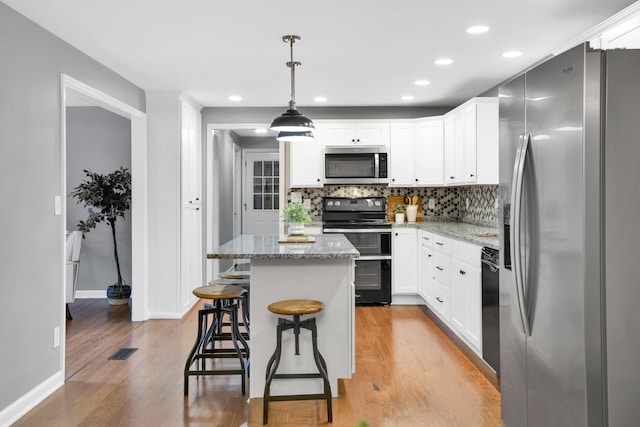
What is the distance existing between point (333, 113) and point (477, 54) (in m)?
2.46

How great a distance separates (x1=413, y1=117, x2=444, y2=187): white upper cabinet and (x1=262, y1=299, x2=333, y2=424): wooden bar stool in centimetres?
333

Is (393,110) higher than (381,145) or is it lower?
higher

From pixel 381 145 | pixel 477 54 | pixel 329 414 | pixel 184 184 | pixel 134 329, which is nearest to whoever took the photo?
pixel 329 414

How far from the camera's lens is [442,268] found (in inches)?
186

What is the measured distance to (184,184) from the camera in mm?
5320

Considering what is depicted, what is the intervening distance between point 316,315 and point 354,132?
131 inches

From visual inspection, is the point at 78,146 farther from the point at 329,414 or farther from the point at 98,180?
the point at 329,414

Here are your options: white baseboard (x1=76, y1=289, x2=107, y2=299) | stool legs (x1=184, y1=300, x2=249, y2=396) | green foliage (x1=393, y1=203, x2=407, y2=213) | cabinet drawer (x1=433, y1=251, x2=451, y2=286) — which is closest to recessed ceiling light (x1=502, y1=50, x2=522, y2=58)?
cabinet drawer (x1=433, y1=251, x2=451, y2=286)

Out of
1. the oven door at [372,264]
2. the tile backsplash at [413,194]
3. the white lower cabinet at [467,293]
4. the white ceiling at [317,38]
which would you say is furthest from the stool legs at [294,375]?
the tile backsplash at [413,194]

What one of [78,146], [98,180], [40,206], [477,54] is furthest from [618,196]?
[78,146]

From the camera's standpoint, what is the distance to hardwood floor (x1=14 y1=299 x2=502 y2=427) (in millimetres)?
2854

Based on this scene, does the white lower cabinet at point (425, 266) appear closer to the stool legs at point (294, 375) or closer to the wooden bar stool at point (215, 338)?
the wooden bar stool at point (215, 338)

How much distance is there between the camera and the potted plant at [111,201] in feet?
18.0

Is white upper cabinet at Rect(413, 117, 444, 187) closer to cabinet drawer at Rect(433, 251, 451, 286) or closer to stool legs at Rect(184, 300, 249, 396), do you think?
cabinet drawer at Rect(433, 251, 451, 286)
